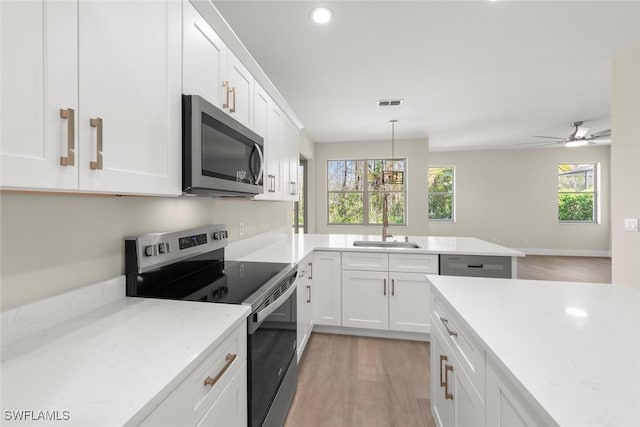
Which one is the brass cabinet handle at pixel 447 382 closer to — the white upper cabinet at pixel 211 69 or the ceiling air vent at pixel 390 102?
the white upper cabinet at pixel 211 69

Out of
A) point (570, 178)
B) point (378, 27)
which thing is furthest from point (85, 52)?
point (570, 178)

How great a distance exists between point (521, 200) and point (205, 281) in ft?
26.2

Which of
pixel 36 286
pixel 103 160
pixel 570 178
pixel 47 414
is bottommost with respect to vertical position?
pixel 47 414

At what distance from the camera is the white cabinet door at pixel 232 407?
2.77 ft

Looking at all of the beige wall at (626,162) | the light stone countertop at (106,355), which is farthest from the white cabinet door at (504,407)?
the beige wall at (626,162)

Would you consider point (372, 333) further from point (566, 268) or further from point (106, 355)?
point (566, 268)

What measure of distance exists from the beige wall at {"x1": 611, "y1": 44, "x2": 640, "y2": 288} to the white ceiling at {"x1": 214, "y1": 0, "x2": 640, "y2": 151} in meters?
0.21

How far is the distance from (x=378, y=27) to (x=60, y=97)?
7.00 ft

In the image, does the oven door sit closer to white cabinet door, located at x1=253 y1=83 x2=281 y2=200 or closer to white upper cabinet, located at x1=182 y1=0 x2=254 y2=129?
white cabinet door, located at x1=253 y1=83 x2=281 y2=200

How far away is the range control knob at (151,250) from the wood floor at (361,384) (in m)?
1.23

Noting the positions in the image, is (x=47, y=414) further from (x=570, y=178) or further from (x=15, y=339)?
(x=570, y=178)

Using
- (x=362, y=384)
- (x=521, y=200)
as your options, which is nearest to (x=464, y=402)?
(x=362, y=384)

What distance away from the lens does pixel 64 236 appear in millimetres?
972

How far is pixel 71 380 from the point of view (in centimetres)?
63
